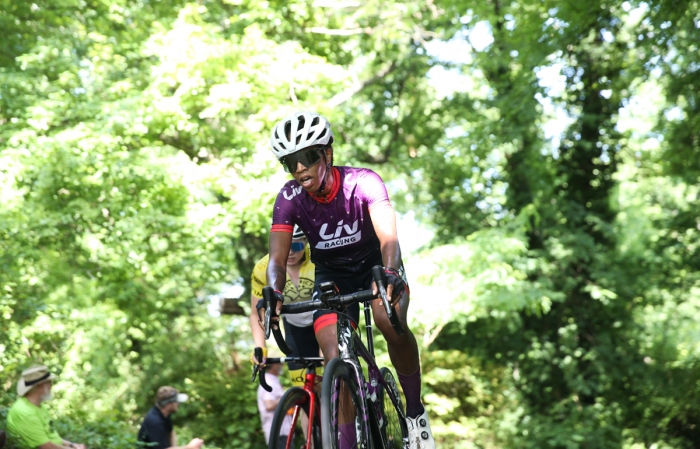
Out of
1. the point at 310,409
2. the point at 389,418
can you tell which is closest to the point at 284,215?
the point at 310,409

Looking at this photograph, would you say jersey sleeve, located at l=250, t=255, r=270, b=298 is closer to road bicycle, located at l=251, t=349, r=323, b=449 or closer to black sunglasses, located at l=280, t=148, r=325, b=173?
black sunglasses, located at l=280, t=148, r=325, b=173

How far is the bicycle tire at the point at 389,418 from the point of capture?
14.3 ft

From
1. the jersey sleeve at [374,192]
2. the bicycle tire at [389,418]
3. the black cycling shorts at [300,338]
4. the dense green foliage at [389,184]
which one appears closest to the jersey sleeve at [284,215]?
the jersey sleeve at [374,192]

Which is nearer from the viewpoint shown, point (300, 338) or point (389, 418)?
point (389, 418)

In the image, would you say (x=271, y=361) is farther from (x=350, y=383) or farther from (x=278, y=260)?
(x=278, y=260)

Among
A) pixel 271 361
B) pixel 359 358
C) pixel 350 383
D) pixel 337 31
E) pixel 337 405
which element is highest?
pixel 337 31

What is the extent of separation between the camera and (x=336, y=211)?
4.36 m

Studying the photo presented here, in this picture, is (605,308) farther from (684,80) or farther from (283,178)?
(283,178)

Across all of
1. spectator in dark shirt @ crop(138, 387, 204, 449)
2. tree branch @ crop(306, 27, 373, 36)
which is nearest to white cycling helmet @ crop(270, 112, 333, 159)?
spectator in dark shirt @ crop(138, 387, 204, 449)

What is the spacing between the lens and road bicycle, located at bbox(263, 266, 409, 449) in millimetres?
3629

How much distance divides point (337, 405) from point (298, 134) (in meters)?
1.45

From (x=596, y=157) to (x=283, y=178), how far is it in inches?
391

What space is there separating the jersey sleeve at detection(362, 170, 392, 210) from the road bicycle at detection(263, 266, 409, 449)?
54 centimetres

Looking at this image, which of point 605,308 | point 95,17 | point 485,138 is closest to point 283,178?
point 485,138
